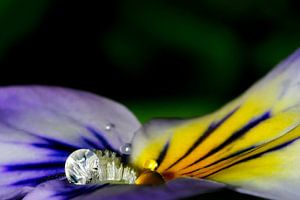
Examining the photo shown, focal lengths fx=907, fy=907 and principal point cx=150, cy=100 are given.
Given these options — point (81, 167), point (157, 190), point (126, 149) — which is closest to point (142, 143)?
point (126, 149)

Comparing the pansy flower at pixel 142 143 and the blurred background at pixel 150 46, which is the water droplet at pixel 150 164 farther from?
the blurred background at pixel 150 46

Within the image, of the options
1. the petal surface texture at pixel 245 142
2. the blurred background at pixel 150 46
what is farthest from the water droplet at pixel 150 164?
the blurred background at pixel 150 46

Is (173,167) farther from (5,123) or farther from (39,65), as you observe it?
(39,65)

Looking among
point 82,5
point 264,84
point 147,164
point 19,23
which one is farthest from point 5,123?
point 82,5

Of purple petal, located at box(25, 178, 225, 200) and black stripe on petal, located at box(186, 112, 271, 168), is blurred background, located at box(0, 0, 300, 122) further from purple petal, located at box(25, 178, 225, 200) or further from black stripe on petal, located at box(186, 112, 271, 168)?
purple petal, located at box(25, 178, 225, 200)

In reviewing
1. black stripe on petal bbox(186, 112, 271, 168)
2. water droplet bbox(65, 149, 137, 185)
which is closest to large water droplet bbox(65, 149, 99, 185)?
water droplet bbox(65, 149, 137, 185)
